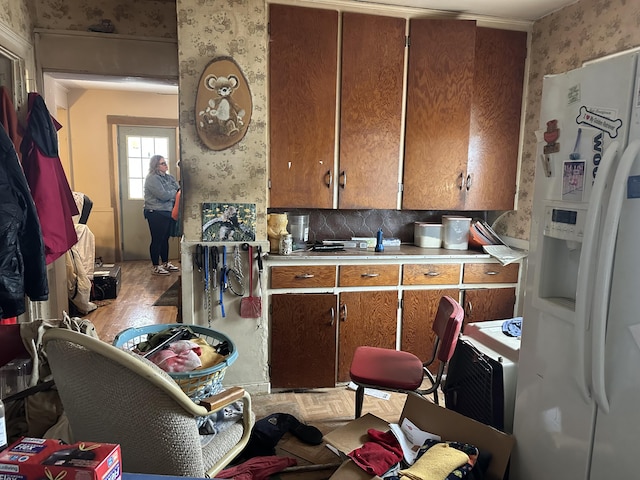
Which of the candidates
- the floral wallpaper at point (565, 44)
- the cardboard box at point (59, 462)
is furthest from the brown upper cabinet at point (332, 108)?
the cardboard box at point (59, 462)

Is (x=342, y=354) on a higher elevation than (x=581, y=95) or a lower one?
lower

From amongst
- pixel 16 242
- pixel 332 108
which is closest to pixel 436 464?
pixel 16 242

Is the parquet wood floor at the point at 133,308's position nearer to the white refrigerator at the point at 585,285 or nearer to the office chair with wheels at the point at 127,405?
the office chair with wheels at the point at 127,405

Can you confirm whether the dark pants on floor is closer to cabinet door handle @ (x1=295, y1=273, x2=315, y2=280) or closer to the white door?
the white door

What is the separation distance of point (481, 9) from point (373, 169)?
4.15 feet

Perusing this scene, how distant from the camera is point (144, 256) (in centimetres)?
688

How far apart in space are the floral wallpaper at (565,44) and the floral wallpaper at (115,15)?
99.1 inches

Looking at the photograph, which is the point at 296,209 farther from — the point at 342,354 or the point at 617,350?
the point at 617,350

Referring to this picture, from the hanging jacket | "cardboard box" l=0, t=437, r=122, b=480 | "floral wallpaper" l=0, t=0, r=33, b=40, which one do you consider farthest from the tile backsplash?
"cardboard box" l=0, t=437, r=122, b=480

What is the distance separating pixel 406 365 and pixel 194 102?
1.89 metres

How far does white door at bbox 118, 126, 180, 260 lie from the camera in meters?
6.66

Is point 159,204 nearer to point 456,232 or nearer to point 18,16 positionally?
point 18,16

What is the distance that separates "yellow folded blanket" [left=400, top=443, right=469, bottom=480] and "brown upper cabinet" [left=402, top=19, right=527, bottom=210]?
70.9 inches

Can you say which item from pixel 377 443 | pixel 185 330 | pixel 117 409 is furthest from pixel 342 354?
pixel 117 409
